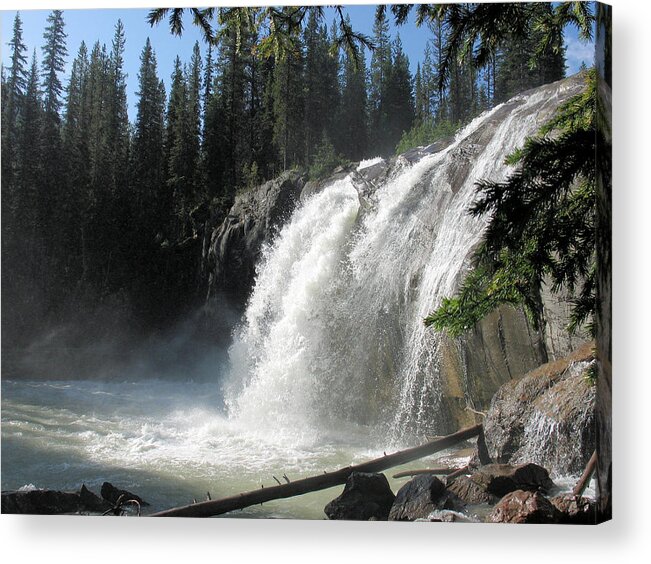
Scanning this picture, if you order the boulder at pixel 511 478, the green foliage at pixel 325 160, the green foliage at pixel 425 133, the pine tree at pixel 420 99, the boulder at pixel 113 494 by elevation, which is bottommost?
the boulder at pixel 113 494

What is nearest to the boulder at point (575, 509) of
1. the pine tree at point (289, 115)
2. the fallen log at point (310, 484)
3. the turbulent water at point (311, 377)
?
the fallen log at point (310, 484)

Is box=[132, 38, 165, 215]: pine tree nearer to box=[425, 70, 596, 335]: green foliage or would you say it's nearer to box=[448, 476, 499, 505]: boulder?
box=[425, 70, 596, 335]: green foliage

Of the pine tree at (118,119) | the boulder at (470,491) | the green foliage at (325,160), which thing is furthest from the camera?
the pine tree at (118,119)

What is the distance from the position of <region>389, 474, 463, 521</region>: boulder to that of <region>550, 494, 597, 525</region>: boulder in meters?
0.50

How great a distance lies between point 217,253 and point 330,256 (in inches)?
29.6

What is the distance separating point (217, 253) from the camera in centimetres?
475

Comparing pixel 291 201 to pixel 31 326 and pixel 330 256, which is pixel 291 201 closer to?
pixel 330 256

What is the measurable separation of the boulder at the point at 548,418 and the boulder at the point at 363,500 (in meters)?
0.58

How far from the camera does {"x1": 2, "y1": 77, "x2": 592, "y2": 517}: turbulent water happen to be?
416 cm

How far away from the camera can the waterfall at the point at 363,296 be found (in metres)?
4.22

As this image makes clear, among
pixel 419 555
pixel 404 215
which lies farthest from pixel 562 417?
pixel 404 215

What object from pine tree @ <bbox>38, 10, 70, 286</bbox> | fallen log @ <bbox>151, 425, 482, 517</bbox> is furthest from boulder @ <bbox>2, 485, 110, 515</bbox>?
pine tree @ <bbox>38, 10, 70, 286</bbox>

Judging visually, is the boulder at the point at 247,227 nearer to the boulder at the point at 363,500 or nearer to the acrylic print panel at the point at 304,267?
the acrylic print panel at the point at 304,267

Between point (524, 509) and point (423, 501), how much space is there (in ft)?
1.70
